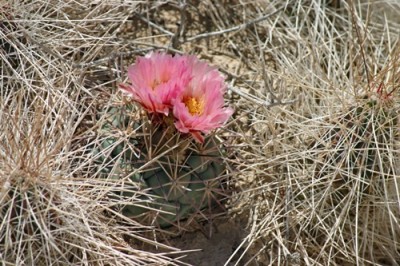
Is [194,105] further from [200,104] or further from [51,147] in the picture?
[51,147]

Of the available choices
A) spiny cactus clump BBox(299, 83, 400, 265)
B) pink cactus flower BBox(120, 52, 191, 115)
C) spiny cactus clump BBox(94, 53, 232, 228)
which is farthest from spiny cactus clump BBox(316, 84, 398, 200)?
pink cactus flower BBox(120, 52, 191, 115)

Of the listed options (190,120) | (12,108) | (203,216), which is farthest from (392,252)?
(12,108)

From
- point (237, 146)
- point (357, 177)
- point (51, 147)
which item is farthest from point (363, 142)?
point (51, 147)

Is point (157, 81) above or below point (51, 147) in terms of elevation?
above

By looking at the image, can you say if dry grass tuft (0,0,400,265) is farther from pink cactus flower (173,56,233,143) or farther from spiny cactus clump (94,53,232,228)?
pink cactus flower (173,56,233,143)

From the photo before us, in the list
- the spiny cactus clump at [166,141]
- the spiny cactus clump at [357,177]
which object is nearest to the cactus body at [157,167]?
the spiny cactus clump at [166,141]

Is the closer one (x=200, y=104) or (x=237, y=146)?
(x=200, y=104)

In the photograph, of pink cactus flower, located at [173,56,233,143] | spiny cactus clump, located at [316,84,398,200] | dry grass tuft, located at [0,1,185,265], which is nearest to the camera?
dry grass tuft, located at [0,1,185,265]
